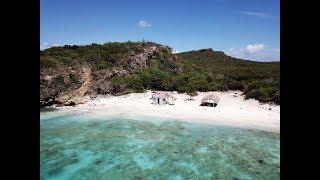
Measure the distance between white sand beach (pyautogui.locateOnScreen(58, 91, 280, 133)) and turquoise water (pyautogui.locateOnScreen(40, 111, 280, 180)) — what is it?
1.85 metres

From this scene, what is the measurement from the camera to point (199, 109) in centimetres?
2686

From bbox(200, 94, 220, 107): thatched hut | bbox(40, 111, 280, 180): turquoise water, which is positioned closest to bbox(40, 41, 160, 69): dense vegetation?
bbox(40, 111, 280, 180): turquoise water

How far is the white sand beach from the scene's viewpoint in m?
23.4

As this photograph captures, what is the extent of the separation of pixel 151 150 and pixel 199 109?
36.1 feet

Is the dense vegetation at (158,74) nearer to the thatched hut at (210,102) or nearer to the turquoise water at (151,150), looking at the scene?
the thatched hut at (210,102)

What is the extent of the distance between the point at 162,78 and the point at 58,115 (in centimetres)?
1450

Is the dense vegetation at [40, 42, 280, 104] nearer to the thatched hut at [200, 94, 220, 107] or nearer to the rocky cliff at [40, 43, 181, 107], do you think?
the rocky cliff at [40, 43, 181, 107]

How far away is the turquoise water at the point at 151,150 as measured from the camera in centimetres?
1335

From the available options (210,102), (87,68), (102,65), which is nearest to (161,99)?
(210,102)
